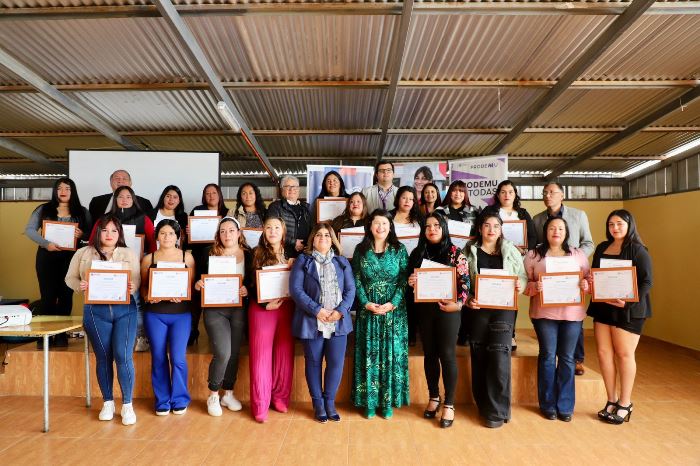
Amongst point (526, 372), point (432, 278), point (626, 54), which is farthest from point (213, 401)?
point (626, 54)

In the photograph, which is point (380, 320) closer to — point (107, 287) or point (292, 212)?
point (292, 212)

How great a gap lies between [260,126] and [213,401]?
4.49 metres

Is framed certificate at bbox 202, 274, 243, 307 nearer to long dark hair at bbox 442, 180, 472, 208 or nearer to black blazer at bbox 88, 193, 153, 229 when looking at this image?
black blazer at bbox 88, 193, 153, 229

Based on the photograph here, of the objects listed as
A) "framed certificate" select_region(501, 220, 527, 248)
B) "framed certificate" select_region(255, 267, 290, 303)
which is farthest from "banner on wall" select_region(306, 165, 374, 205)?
"framed certificate" select_region(255, 267, 290, 303)

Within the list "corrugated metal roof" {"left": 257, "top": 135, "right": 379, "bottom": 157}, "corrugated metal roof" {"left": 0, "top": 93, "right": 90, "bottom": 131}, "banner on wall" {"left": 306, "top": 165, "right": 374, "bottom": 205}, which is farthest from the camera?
"corrugated metal roof" {"left": 257, "top": 135, "right": 379, "bottom": 157}

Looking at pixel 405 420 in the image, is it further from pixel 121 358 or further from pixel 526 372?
pixel 121 358

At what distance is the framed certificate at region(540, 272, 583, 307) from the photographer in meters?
3.47

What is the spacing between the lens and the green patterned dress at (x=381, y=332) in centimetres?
350

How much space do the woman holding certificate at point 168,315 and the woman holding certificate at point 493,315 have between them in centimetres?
231

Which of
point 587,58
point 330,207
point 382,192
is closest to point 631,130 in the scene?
point 587,58

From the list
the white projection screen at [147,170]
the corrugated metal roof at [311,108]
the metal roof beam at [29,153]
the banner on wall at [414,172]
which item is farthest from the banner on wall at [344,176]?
the metal roof beam at [29,153]

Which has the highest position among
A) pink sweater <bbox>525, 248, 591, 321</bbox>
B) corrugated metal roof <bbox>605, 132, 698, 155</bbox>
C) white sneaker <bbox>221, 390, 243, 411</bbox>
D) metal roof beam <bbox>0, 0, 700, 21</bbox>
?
metal roof beam <bbox>0, 0, 700, 21</bbox>

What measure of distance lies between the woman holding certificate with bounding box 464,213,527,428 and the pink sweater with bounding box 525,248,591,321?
6.5 inches

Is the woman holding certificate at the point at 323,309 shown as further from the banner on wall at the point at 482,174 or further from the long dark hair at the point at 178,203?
the banner on wall at the point at 482,174
